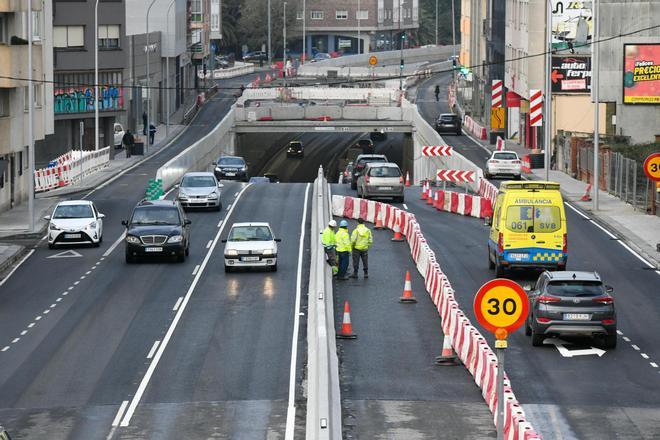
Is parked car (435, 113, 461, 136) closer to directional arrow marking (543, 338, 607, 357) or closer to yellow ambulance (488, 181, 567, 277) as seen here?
yellow ambulance (488, 181, 567, 277)

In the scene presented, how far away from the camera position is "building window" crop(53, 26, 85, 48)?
322 feet

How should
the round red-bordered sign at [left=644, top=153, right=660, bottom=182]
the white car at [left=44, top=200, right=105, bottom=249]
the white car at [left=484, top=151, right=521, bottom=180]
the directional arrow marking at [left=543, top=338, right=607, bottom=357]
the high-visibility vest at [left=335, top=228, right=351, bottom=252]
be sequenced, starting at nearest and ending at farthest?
the directional arrow marking at [left=543, top=338, right=607, bottom=357]
the high-visibility vest at [left=335, top=228, right=351, bottom=252]
the round red-bordered sign at [left=644, top=153, right=660, bottom=182]
the white car at [left=44, top=200, right=105, bottom=249]
the white car at [left=484, top=151, right=521, bottom=180]

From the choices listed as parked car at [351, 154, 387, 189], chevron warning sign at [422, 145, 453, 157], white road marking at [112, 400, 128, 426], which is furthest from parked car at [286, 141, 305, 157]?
white road marking at [112, 400, 128, 426]

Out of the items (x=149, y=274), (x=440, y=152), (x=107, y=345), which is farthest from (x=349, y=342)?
(x=440, y=152)

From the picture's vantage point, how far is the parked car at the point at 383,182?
202 feet

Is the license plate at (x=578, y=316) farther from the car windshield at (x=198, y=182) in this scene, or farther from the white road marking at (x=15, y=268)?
the car windshield at (x=198, y=182)

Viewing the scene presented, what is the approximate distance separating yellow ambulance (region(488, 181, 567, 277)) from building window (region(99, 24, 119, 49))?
69262 millimetres

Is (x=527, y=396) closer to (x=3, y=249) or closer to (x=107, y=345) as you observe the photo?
(x=107, y=345)

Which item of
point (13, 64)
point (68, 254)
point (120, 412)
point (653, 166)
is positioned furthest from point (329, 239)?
point (13, 64)

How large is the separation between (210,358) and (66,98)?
71122 mm

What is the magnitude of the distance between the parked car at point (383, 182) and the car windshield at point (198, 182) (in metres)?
6.42

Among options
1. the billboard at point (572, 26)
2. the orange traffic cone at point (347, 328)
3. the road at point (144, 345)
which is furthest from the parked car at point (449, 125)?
the orange traffic cone at point (347, 328)

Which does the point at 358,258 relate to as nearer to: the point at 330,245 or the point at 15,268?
the point at 330,245

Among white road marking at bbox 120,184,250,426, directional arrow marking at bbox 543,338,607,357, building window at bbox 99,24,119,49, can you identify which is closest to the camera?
white road marking at bbox 120,184,250,426
